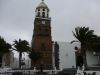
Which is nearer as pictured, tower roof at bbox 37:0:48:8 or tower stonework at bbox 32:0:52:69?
tower stonework at bbox 32:0:52:69

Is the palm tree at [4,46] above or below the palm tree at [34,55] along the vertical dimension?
above

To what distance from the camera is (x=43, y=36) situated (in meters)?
72.1

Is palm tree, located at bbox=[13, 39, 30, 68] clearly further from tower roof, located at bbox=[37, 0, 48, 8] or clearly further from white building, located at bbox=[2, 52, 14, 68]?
tower roof, located at bbox=[37, 0, 48, 8]

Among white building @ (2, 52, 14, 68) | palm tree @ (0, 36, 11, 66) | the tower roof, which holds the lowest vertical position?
white building @ (2, 52, 14, 68)

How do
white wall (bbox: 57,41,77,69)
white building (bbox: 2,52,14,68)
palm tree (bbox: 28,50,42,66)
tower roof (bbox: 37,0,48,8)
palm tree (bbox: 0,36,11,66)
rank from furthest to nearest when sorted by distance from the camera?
tower roof (bbox: 37,0,48,8) < white building (bbox: 2,52,14,68) < palm tree (bbox: 28,50,42,66) < white wall (bbox: 57,41,77,69) < palm tree (bbox: 0,36,11,66)

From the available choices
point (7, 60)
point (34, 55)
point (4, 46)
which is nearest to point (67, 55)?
point (34, 55)

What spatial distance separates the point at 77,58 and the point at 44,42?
11882mm

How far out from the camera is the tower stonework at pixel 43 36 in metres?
70.3

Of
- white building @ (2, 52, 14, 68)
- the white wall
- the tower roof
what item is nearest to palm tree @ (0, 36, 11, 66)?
white building @ (2, 52, 14, 68)

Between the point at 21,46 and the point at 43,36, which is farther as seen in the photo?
the point at 43,36

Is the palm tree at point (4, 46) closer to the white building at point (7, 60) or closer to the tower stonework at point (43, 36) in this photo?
the white building at point (7, 60)

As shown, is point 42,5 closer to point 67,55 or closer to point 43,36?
point 43,36

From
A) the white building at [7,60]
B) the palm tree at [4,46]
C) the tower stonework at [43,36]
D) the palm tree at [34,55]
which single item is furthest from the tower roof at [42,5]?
the white building at [7,60]

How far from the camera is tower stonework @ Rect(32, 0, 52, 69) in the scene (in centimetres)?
7031
